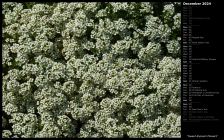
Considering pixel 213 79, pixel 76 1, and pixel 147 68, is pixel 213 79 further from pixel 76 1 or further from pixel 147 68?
pixel 76 1

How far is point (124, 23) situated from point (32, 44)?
1.61m

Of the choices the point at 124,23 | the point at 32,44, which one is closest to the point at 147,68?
the point at 124,23

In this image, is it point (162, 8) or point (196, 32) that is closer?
point (196, 32)

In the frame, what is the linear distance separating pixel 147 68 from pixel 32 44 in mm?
2009

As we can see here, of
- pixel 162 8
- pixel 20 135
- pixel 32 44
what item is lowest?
pixel 20 135

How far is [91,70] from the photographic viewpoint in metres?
9.23

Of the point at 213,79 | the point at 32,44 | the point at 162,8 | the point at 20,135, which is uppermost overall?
the point at 162,8

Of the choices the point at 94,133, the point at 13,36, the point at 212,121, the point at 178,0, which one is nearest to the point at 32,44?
the point at 13,36

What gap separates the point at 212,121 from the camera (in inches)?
358

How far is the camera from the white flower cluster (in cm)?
909

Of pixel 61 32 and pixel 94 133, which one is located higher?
pixel 61 32

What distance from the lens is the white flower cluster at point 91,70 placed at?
9094 millimetres

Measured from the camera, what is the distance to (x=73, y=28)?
9.46m

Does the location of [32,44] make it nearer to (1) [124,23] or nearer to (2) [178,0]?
(1) [124,23]
